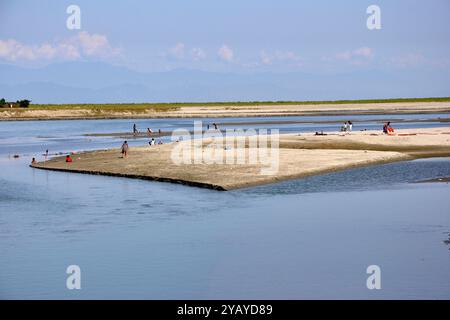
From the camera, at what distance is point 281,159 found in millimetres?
43844

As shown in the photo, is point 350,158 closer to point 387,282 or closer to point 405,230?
point 405,230

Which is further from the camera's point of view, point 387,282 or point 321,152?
point 321,152

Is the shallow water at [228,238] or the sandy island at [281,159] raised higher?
the sandy island at [281,159]

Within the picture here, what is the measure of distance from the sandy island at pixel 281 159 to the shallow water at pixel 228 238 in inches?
48.7

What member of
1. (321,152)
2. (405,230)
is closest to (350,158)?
(321,152)

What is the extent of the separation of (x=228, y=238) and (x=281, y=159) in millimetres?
19601

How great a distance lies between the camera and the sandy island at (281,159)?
37688 millimetres

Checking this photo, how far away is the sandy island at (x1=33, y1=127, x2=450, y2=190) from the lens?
37.7 metres

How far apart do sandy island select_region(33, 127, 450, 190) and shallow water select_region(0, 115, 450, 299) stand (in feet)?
4.06

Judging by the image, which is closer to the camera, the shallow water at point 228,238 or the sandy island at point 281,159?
the shallow water at point 228,238

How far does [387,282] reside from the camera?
1931cm

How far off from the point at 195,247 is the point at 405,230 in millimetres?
7245

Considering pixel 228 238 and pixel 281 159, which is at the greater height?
pixel 281 159
